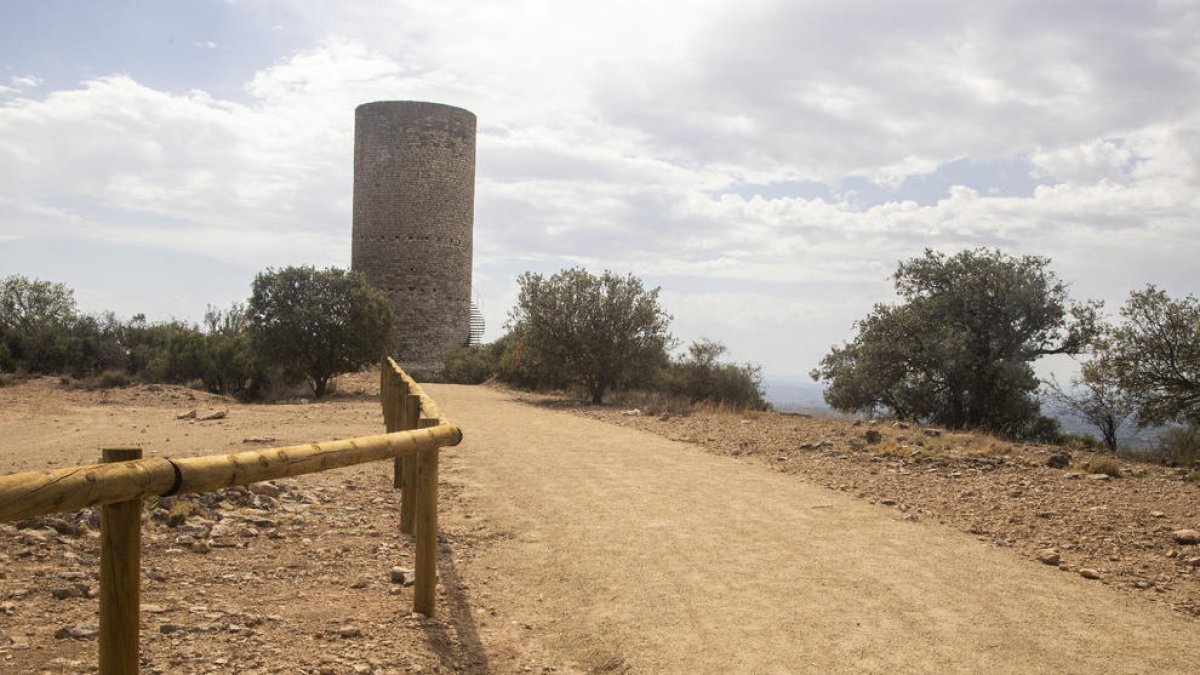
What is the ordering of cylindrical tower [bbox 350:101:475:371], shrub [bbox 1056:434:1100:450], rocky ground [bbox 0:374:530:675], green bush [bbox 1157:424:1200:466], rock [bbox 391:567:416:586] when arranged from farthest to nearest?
1. cylindrical tower [bbox 350:101:475:371]
2. shrub [bbox 1056:434:1100:450]
3. green bush [bbox 1157:424:1200:466]
4. rock [bbox 391:567:416:586]
5. rocky ground [bbox 0:374:530:675]

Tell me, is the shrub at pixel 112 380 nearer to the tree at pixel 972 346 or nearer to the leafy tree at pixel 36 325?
the leafy tree at pixel 36 325

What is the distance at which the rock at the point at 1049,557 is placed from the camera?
262 inches

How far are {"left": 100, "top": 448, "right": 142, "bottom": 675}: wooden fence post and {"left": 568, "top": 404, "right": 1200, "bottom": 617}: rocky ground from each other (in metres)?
5.96

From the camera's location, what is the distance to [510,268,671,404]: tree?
2414cm

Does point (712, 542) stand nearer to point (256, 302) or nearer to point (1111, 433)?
point (1111, 433)

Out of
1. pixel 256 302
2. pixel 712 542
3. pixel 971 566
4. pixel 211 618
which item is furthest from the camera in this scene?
pixel 256 302

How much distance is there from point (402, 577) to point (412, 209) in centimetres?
3172

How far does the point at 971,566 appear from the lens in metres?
6.42

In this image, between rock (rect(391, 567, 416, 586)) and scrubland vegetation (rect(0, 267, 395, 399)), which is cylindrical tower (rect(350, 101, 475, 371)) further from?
rock (rect(391, 567, 416, 586))

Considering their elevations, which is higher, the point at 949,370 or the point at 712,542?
the point at 949,370

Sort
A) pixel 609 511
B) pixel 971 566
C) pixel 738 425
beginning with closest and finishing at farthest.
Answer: pixel 971 566 < pixel 609 511 < pixel 738 425

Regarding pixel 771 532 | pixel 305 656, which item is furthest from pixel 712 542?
pixel 305 656

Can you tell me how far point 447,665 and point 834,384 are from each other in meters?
19.1

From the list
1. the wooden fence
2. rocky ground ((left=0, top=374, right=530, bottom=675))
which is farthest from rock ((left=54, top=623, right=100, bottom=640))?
the wooden fence
